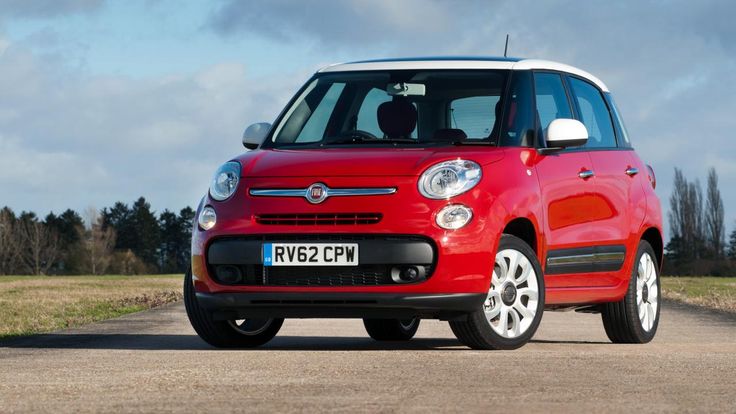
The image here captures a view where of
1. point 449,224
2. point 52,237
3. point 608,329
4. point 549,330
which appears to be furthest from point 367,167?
point 52,237

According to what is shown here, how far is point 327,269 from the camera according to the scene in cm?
887

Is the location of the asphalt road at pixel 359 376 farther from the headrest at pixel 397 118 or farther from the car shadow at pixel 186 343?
the headrest at pixel 397 118

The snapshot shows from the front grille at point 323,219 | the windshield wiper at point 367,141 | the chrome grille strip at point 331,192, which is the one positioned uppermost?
the windshield wiper at point 367,141

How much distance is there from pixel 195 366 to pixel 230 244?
1.20 meters

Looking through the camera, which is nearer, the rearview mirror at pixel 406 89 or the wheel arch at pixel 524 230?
the wheel arch at pixel 524 230

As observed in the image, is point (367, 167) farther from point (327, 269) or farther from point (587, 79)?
point (587, 79)

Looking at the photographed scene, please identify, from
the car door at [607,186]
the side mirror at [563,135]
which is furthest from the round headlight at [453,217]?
the car door at [607,186]

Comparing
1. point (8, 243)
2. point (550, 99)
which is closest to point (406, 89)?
point (550, 99)

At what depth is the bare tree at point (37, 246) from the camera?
158 m

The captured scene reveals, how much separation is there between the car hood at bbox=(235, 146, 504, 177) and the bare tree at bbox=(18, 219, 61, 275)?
5915 inches

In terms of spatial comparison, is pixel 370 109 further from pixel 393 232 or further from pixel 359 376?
pixel 359 376

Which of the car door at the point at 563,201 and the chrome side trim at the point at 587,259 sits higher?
the car door at the point at 563,201

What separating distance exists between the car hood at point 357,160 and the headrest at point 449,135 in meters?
0.23

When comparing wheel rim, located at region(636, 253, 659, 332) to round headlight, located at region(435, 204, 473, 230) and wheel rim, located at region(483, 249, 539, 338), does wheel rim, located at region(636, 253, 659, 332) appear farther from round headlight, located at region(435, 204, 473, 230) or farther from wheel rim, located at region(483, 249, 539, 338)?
round headlight, located at region(435, 204, 473, 230)
